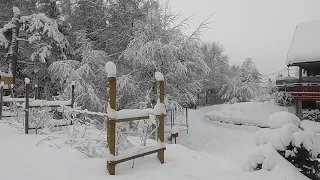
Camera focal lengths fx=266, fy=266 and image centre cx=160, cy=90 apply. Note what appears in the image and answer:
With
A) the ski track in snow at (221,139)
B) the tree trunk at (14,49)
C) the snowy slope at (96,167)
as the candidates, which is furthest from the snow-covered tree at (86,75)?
the snowy slope at (96,167)

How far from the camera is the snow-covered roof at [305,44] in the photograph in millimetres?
15945

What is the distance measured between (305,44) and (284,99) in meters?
3.85

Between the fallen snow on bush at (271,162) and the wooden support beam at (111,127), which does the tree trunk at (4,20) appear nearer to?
the wooden support beam at (111,127)

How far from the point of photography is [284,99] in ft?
57.8

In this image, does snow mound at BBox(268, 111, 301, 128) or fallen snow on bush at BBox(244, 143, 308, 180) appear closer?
fallen snow on bush at BBox(244, 143, 308, 180)

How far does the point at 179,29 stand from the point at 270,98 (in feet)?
32.8

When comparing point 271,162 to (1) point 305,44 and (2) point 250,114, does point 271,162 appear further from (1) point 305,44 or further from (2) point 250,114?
(1) point 305,44

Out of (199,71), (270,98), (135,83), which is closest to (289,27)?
(270,98)

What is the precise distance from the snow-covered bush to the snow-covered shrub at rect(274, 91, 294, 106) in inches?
587

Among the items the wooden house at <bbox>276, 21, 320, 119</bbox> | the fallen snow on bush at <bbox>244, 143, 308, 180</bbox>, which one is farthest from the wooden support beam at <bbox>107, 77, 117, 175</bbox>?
the wooden house at <bbox>276, 21, 320, 119</bbox>

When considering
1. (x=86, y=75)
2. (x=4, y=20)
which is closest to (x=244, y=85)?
(x=86, y=75)

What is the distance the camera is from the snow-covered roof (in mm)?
15945

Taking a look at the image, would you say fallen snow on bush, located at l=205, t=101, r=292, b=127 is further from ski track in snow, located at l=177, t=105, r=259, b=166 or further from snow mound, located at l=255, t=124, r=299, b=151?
snow mound, located at l=255, t=124, r=299, b=151

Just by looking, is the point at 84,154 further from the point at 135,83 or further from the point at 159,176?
the point at 135,83
